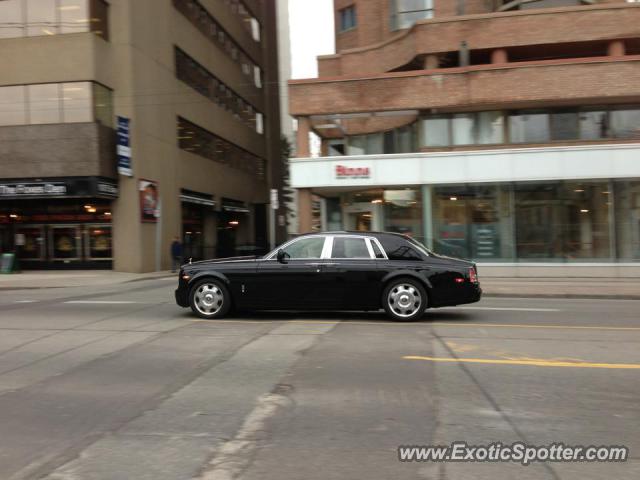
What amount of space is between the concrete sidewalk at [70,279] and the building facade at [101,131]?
33.9 inches

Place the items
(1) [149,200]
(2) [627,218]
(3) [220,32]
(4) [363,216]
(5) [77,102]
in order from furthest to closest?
(3) [220,32]
(1) [149,200]
(5) [77,102]
(4) [363,216]
(2) [627,218]

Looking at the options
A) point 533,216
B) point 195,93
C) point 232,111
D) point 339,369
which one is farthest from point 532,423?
point 232,111

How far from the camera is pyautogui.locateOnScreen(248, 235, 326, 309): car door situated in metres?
9.37

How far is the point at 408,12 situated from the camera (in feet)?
81.5

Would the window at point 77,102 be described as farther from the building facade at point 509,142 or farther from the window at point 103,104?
the building facade at point 509,142

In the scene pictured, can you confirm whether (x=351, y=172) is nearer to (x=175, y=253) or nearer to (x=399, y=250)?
(x=175, y=253)

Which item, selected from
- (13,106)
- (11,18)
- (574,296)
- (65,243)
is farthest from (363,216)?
(11,18)

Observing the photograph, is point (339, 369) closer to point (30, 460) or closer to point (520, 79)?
point (30, 460)

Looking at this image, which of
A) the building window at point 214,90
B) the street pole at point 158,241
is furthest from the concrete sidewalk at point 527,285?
the building window at point 214,90

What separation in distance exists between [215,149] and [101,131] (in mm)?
13541

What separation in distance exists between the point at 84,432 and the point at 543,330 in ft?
22.4

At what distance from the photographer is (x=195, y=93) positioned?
3238cm

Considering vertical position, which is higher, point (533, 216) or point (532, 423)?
point (533, 216)

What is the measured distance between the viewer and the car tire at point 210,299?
9.57 metres
